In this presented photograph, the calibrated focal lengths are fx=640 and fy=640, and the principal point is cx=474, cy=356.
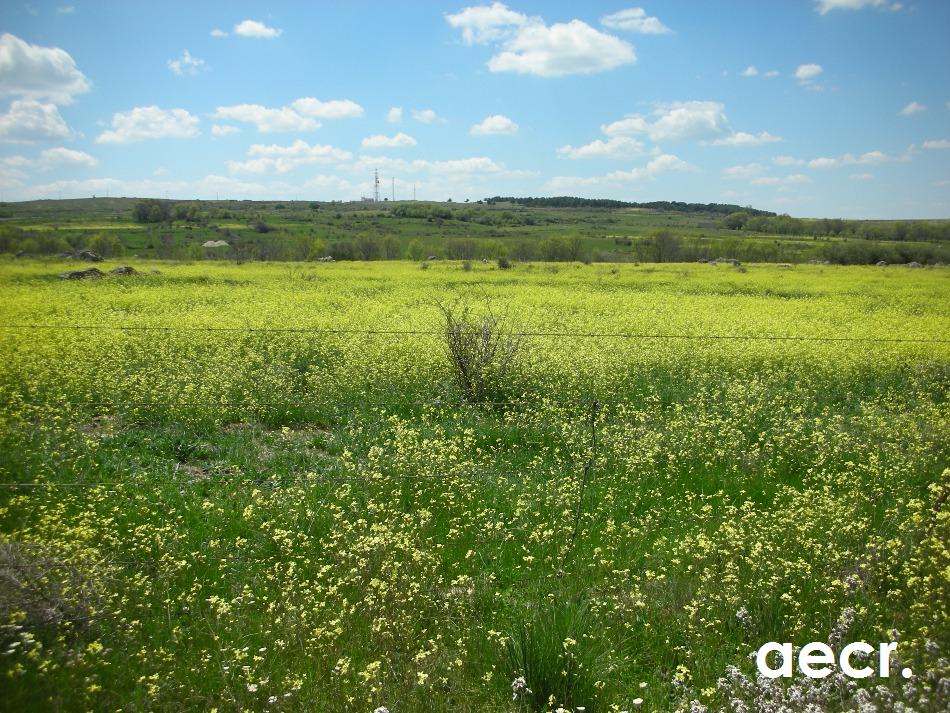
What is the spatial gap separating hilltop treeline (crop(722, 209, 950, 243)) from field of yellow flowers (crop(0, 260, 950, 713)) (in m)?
31.7

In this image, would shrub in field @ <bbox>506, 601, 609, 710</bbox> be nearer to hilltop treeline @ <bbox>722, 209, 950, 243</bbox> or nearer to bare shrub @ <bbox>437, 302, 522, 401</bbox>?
bare shrub @ <bbox>437, 302, 522, 401</bbox>

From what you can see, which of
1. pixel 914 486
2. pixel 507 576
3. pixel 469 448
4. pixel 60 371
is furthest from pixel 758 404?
pixel 60 371

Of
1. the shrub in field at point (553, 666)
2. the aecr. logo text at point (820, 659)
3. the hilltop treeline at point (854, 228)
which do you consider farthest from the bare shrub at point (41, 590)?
the hilltop treeline at point (854, 228)

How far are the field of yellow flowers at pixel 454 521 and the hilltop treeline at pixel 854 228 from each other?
3166 cm

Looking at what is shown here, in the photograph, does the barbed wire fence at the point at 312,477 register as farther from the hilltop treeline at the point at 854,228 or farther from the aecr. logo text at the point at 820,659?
the hilltop treeline at the point at 854,228

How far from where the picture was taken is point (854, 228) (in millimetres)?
60656

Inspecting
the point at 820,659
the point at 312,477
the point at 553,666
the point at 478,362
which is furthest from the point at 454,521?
the point at 478,362

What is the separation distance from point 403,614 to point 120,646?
2072 mm

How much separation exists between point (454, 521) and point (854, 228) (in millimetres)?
66296

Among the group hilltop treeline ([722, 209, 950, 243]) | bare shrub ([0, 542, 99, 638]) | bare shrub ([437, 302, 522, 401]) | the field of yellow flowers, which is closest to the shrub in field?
the field of yellow flowers

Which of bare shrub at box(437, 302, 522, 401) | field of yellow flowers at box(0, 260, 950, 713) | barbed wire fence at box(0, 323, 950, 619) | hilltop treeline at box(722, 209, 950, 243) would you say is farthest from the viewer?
hilltop treeline at box(722, 209, 950, 243)

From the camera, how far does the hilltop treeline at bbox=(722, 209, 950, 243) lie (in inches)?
1607

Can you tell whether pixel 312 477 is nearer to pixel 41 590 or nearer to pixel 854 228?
pixel 41 590

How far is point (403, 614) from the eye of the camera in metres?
5.11
